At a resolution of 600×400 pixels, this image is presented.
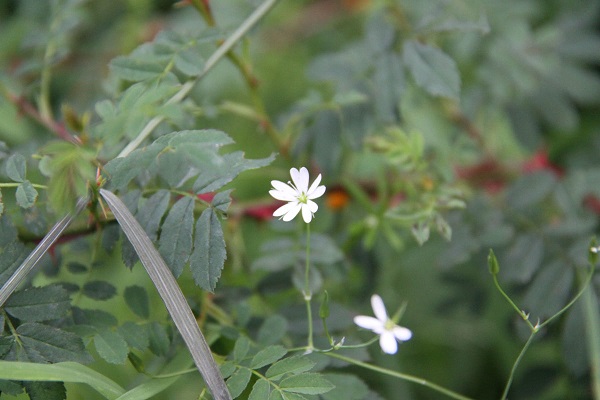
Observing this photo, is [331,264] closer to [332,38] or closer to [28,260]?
[28,260]

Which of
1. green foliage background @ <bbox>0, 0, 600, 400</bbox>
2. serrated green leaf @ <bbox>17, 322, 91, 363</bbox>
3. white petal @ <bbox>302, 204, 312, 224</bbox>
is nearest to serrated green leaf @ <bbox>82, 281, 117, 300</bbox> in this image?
green foliage background @ <bbox>0, 0, 600, 400</bbox>

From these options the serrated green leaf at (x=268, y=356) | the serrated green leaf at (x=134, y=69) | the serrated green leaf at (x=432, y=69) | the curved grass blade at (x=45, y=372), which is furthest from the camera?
the serrated green leaf at (x=432, y=69)

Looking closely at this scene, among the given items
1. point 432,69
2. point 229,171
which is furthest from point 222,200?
point 432,69

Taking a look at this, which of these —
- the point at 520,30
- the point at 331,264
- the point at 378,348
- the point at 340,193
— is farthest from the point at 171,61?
the point at 520,30

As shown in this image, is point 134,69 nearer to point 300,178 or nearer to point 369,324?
point 300,178

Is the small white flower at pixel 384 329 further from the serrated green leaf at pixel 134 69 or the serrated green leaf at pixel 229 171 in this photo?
the serrated green leaf at pixel 134 69

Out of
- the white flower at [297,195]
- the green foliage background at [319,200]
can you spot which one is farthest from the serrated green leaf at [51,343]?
the white flower at [297,195]
